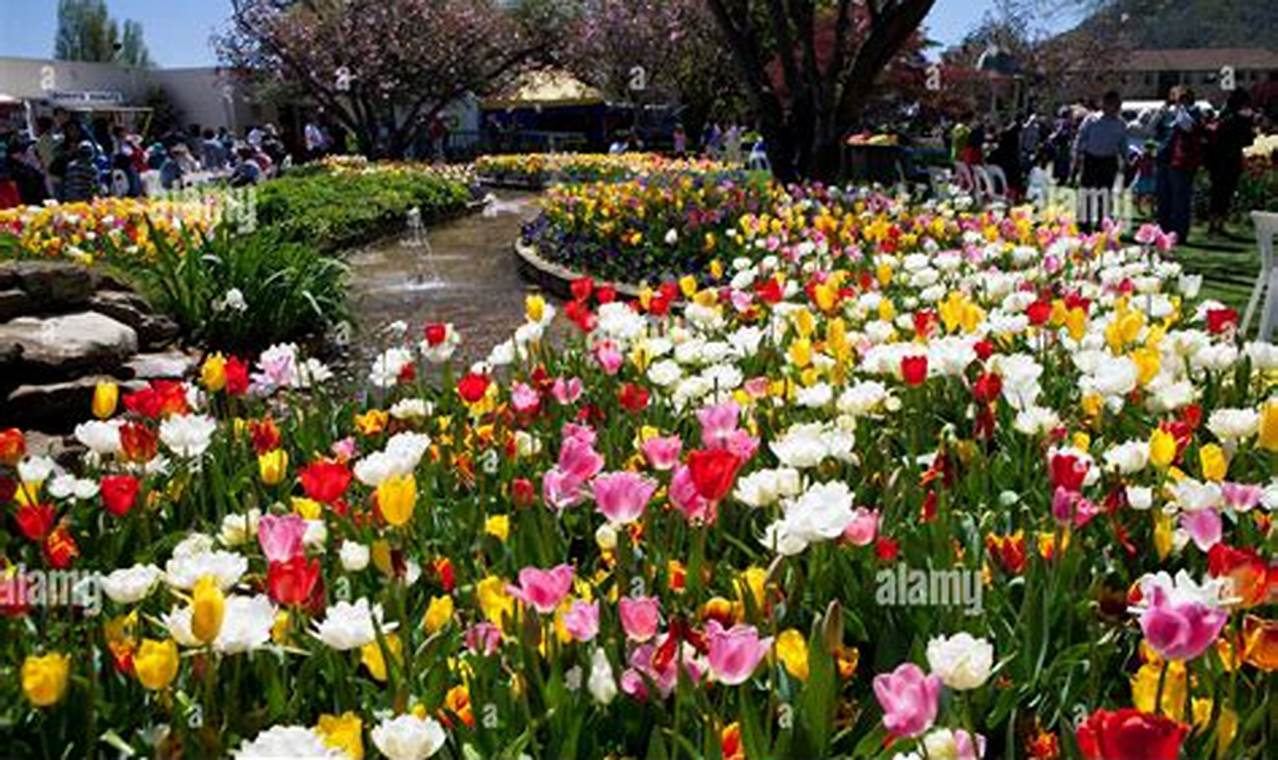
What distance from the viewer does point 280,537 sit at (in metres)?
1.83

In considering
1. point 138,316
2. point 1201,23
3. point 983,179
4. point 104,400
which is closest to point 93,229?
point 138,316

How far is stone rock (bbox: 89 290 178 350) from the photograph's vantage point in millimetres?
5797

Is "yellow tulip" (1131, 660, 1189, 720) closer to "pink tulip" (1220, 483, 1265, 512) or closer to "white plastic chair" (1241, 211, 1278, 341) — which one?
"pink tulip" (1220, 483, 1265, 512)

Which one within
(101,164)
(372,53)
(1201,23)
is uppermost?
(1201,23)

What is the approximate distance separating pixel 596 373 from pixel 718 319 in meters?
0.37

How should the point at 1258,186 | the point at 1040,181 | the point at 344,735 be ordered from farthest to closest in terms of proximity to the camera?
the point at 1040,181, the point at 1258,186, the point at 344,735

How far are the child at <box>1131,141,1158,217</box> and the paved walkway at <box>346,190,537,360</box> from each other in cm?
684

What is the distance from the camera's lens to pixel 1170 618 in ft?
4.31

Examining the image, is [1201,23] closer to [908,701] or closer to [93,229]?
[93,229]

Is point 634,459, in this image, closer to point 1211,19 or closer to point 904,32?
point 904,32

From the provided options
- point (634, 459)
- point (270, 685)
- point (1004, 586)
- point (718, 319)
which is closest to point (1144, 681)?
point (1004, 586)

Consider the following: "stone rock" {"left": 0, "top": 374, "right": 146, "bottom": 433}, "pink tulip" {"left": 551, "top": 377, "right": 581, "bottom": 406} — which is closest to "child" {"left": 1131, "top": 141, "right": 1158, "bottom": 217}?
"stone rock" {"left": 0, "top": 374, "right": 146, "bottom": 433}

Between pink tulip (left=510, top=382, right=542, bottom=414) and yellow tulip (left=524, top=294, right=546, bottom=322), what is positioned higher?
yellow tulip (left=524, top=294, right=546, bottom=322)

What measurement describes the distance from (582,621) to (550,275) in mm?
8374
